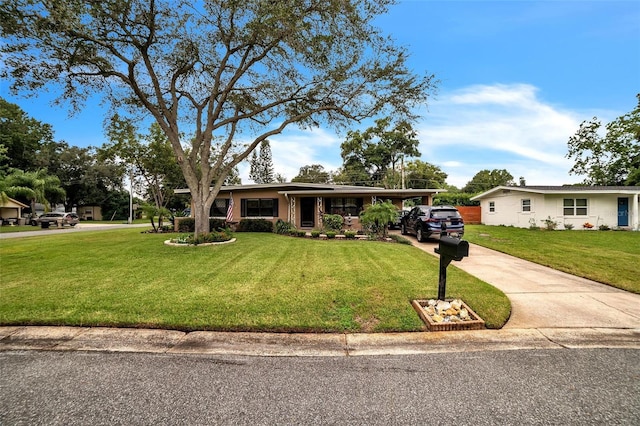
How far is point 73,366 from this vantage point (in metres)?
2.85

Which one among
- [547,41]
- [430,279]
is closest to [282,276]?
[430,279]

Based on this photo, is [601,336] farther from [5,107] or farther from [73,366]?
[5,107]

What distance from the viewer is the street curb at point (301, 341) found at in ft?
10.5

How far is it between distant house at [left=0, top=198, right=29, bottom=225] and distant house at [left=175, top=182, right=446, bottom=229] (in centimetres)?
2007

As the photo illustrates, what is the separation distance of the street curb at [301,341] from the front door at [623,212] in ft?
68.2

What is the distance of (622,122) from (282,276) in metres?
39.6

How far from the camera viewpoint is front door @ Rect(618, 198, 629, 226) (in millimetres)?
18234

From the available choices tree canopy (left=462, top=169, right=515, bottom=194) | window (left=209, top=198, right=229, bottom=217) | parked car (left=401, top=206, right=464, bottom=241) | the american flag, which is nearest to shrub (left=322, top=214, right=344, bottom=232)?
parked car (left=401, top=206, right=464, bottom=241)

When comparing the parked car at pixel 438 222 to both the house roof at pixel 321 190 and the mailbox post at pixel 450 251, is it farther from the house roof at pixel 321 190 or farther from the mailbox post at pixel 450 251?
the mailbox post at pixel 450 251

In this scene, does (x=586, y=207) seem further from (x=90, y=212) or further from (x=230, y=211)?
(x=90, y=212)

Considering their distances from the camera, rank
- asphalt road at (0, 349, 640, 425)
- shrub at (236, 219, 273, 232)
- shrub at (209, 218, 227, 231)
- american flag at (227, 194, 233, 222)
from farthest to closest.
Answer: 1. shrub at (236, 219, 273, 232)
2. shrub at (209, 218, 227, 231)
3. american flag at (227, 194, 233, 222)
4. asphalt road at (0, 349, 640, 425)

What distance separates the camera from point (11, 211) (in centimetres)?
2766

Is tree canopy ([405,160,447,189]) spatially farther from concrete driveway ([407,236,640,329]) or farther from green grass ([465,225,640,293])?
concrete driveway ([407,236,640,329])

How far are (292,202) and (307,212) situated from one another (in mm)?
1495
